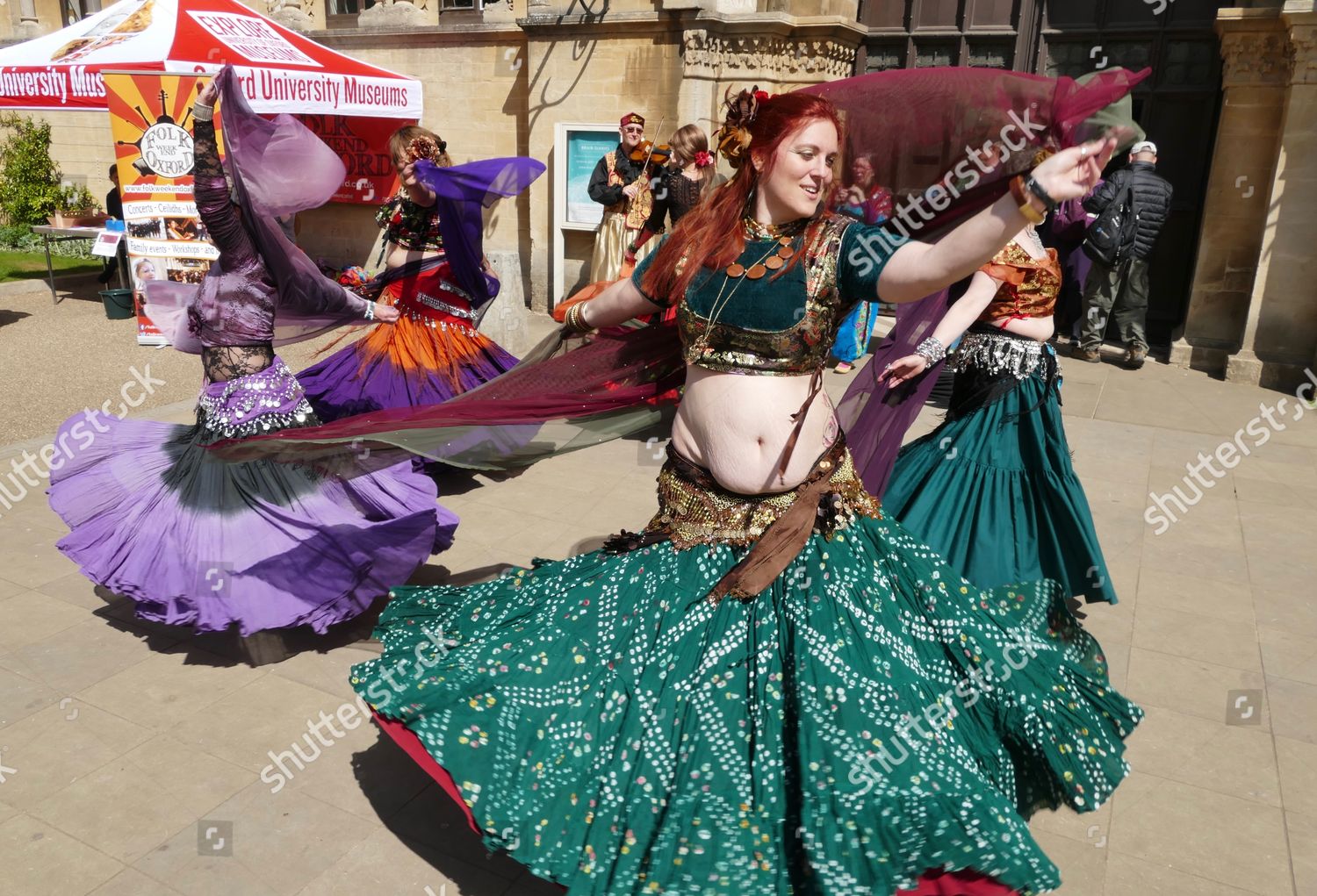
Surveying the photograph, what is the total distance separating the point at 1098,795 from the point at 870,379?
1489 mm

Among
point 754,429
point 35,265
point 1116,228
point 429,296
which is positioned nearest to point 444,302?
point 429,296

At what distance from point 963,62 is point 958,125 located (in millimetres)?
8048

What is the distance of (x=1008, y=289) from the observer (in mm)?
3973

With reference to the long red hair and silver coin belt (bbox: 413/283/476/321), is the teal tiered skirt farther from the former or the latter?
silver coin belt (bbox: 413/283/476/321)

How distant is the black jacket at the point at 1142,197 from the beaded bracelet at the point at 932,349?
19.3 ft

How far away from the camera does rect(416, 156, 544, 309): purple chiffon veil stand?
5.36 meters

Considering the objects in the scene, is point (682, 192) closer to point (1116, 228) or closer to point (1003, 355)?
point (1003, 355)

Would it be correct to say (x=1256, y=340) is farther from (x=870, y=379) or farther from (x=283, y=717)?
(x=283, y=717)

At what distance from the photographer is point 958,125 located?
250 centimetres

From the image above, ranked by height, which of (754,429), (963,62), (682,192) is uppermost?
(963,62)

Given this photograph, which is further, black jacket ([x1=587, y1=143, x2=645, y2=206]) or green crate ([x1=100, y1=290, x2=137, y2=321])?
green crate ([x1=100, y1=290, x2=137, y2=321])

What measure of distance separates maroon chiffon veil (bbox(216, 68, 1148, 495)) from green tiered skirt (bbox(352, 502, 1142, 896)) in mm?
576

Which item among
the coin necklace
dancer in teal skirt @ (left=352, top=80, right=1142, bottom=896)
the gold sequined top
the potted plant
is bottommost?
the potted plant

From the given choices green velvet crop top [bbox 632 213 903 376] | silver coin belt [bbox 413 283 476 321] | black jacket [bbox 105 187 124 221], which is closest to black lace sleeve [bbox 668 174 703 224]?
silver coin belt [bbox 413 283 476 321]
